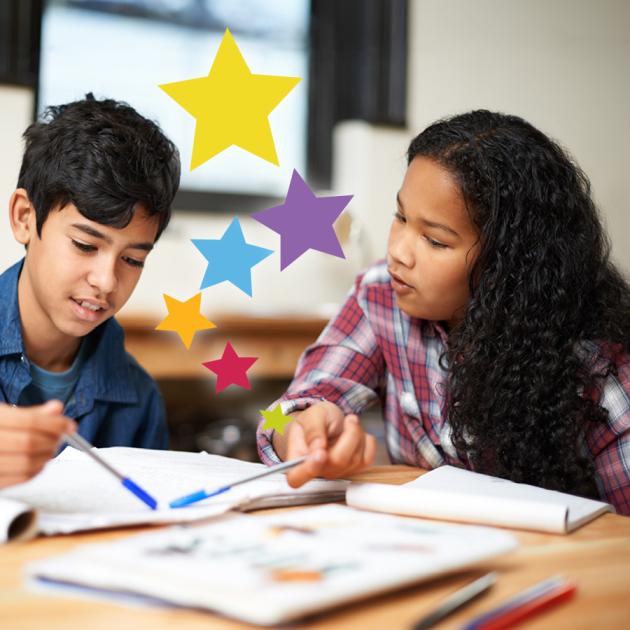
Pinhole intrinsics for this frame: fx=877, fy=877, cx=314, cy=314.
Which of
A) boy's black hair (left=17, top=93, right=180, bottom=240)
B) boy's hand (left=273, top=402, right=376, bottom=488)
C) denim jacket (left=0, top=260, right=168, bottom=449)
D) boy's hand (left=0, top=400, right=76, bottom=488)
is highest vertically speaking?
boy's black hair (left=17, top=93, right=180, bottom=240)

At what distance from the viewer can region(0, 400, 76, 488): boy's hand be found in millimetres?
604

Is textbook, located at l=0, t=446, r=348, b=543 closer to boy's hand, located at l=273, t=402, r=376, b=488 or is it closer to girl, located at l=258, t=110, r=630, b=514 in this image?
boy's hand, located at l=273, t=402, r=376, b=488

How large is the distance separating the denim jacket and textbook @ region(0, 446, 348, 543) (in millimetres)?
380

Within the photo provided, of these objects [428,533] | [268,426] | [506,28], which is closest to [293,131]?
[506,28]

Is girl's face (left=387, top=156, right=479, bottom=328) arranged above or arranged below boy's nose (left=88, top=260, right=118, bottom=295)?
above

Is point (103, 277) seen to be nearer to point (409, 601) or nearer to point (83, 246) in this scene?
point (83, 246)

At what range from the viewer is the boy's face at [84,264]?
1.14m

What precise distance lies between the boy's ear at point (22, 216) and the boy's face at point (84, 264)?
2.0 inches

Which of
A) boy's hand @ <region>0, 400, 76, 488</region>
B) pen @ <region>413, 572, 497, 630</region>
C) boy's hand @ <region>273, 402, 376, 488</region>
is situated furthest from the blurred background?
pen @ <region>413, 572, 497, 630</region>

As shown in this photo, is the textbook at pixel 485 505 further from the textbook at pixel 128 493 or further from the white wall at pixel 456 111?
the white wall at pixel 456 111

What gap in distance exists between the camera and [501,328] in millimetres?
1126

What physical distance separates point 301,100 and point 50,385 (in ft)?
6.04

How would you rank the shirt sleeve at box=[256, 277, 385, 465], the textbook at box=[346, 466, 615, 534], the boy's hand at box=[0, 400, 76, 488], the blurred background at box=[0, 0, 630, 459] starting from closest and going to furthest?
the boy's hand at box=[0, 400, 76, 488], the textbook at box=[346, 466, 615, 534], the shirt sleeve at box=[256, 277, 385, 465], the blurred background at box=[0, 0, 630, 459]

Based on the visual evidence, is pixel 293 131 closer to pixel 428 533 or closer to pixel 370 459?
pixel 370 459
